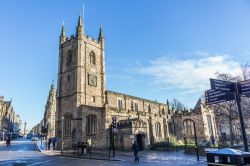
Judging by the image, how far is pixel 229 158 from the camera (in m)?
8.15

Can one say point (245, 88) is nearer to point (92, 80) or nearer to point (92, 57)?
point (92, 80)

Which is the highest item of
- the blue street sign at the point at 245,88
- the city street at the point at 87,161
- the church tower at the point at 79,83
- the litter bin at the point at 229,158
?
the church tower at the point at 79,83

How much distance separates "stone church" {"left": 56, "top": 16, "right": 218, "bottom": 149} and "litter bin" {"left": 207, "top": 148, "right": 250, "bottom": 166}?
22.8 metres

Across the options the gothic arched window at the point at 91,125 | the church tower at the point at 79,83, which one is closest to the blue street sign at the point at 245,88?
the church tower at the point at 79,83

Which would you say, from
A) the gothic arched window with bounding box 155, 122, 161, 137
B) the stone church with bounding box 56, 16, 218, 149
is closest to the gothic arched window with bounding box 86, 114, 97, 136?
the stone church with bounding box 56, 16, 218, 149

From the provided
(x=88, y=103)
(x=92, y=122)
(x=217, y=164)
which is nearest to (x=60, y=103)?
(x=88, y=103)

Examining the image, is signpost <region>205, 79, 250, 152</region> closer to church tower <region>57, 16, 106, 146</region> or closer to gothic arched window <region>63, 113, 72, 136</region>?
church tower <region>57, 16, 106, 146</region>

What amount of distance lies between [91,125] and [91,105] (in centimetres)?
417

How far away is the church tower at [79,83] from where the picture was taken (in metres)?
35.5

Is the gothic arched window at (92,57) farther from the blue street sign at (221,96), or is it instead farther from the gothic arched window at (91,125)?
the blue street sign at (221,96)

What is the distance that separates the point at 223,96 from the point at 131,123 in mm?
19044

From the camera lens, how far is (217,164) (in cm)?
848

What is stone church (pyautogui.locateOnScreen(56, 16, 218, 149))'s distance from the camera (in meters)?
33.2

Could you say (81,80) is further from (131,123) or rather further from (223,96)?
(223,96)
